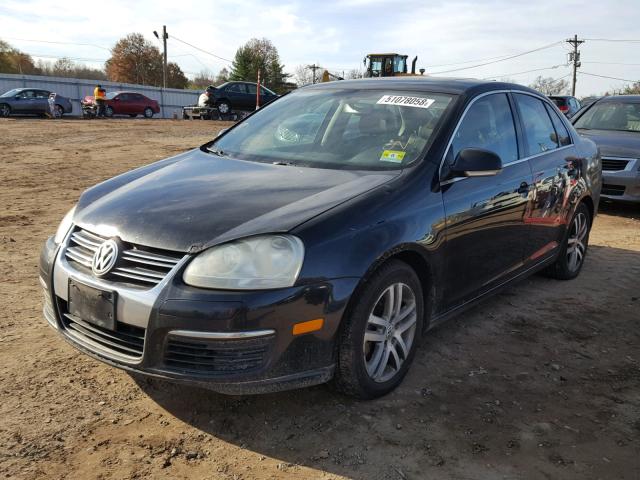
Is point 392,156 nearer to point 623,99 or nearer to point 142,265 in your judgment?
point 142,265

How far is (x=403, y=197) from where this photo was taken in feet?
9.84

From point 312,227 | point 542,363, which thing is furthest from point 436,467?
point 542,363

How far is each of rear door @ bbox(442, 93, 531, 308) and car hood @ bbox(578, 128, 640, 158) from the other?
496 centimetres

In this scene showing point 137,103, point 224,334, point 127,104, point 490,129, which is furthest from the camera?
point 137,103

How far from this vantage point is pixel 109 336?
2635 mm

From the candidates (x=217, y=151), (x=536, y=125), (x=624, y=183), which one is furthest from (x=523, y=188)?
(x=624, y=183)

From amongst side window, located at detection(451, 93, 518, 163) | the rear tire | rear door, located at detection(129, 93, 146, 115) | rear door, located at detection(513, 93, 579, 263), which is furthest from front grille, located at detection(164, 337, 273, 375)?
rear door, located at detection(129, 93, 146, 115)

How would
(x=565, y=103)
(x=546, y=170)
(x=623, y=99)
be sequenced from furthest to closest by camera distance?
(x=565, y=103), (x=623, y=99), (x=546, y=170)

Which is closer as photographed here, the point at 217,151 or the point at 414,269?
the point at 414,269

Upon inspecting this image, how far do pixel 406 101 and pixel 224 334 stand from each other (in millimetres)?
2080

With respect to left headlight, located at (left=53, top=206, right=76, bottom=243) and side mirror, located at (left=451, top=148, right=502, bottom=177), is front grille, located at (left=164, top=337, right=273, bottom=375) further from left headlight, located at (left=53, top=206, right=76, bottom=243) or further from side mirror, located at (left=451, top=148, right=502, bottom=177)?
side mirror, located at (left=451, top=148, right=502, bottom=177)

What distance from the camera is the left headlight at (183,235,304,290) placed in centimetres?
245

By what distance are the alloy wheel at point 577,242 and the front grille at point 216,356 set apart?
3.68m

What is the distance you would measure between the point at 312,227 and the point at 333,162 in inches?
37.2
